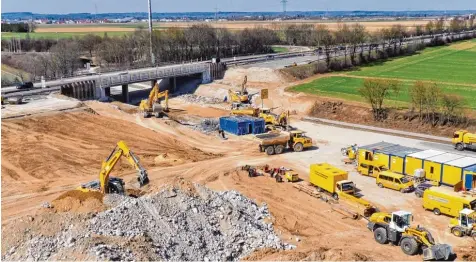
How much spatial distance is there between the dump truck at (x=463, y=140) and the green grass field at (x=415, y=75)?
1509 cm

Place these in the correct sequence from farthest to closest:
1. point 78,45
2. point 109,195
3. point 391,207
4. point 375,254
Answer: point 78,45 < point 391,207 < point 109,195 < point 375,254

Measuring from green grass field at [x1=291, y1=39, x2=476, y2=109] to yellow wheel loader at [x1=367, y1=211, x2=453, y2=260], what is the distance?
36.6 meters

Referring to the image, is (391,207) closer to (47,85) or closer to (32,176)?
(32,176)

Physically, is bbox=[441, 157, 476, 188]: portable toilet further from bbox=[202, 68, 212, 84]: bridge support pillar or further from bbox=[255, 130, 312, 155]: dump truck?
bbox=[202, 68, 212, 84]: bridge support pillar

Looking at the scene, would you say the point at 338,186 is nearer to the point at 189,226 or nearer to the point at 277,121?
the point at 189,226

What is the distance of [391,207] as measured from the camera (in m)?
34.5

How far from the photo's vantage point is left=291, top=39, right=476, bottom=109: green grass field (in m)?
69.6

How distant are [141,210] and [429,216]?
59.5ft

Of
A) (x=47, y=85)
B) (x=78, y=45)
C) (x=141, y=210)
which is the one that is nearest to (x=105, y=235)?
(x=141, y=210)

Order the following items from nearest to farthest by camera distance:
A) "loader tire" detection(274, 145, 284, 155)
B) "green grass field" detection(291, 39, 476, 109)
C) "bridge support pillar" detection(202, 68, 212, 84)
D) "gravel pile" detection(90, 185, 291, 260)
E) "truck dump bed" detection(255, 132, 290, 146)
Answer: "gravel pile" detection(90, 185, 291, 260) → "truck dump bed" detection(255, 132, 290, 146) → "loader tire" detection(274, 145, 284, 155) → "green grass field" detection(291, 39, 476, 109) → "bridge support pillar" detection(202, 68, 212, 84)

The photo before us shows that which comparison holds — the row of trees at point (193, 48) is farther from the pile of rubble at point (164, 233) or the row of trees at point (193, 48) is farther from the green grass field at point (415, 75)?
the pile of rubble at point (164, 233)

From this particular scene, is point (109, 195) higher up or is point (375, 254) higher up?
point (109, 195)

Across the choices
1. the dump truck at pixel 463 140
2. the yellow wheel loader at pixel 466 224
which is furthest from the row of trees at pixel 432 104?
the yellow wheel loader at pixel 466 224

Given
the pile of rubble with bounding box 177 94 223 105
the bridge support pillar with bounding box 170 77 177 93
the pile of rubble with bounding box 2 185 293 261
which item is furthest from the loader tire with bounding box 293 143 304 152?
the bridge support pillar with bounding box 170 77 177 93
